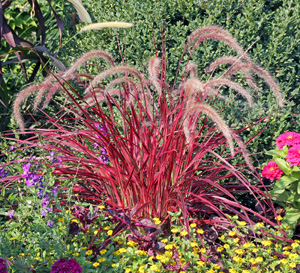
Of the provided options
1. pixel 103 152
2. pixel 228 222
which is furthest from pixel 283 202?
pixel 103 152

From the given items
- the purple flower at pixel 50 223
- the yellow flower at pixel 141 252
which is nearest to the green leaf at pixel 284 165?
the yellow flower at pixel 141 252

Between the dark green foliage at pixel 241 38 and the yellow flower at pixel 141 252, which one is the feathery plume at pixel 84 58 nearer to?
the dark green foliage at pixel 241 38

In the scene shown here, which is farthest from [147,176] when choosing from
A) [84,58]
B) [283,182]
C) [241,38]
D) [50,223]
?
[241,38]

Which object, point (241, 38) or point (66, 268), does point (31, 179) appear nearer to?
point (66, 268)

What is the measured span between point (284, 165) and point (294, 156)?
0.14m

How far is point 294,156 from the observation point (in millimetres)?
2656

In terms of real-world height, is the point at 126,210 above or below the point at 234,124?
below

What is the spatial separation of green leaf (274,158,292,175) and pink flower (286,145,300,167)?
87mm

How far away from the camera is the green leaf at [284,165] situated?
9.05ft

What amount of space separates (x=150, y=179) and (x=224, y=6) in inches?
68.1

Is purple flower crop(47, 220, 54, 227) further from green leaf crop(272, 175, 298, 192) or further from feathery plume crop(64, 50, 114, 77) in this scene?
green leaf crop(272, 175, 298, 192)

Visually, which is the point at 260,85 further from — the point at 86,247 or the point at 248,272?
the point at 86,247

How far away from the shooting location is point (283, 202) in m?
2.96

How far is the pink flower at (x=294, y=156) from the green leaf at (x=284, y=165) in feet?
0.28
